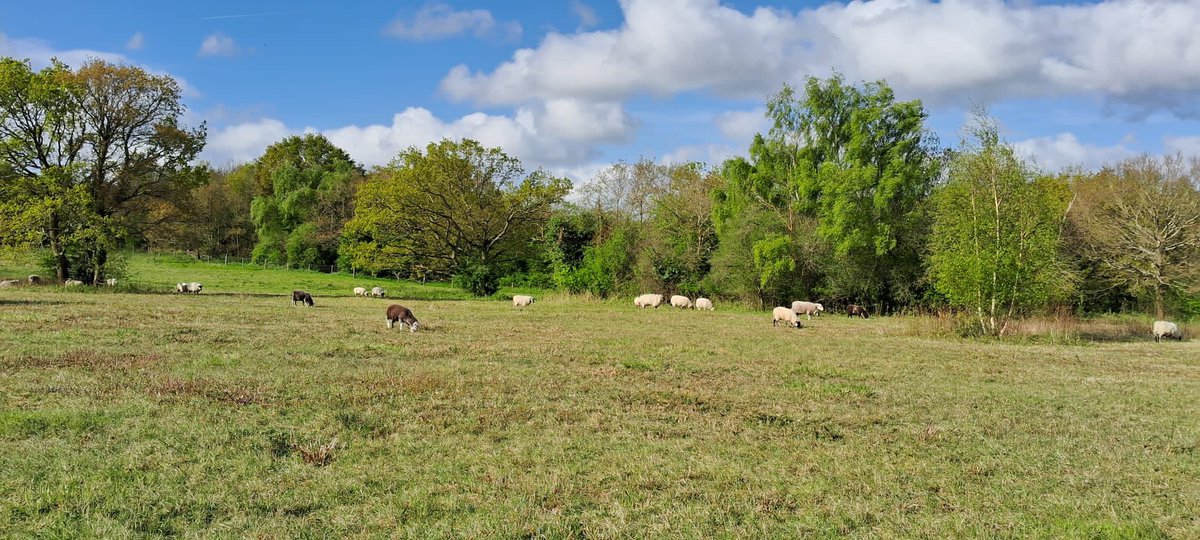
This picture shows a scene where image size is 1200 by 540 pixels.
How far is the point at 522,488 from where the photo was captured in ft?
21.9

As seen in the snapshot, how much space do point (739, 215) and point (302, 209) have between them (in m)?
46.7

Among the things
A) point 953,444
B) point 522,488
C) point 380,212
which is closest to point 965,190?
point 953,444

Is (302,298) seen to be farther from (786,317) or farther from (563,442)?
(563,442)

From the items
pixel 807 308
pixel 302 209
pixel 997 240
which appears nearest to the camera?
pixel 997 240

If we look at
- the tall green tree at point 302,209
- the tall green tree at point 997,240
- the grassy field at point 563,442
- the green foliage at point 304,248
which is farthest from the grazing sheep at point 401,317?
the green foliage at point 304,248

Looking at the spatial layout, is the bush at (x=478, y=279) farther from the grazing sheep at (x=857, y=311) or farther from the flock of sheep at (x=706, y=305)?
the grazing sheep at (x=857, y=311)

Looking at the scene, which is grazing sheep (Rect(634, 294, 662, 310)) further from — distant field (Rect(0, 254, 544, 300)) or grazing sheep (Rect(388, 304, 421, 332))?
grazing sheep (Rect(388, 304, 421, 332))

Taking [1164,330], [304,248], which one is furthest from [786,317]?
[304,248]

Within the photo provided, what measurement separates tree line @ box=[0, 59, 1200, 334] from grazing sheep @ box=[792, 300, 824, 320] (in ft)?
9.49

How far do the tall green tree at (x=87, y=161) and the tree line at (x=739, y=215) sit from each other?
8 cm

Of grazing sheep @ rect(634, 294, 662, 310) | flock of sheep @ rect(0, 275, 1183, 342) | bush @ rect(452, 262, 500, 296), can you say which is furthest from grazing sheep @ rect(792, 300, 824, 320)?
bush @ rect(452, 262, 500, 296)

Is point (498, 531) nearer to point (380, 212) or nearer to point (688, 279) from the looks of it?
point (688, 279)

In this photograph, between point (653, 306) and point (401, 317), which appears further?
point (653, 306)

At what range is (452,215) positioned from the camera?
165ft
